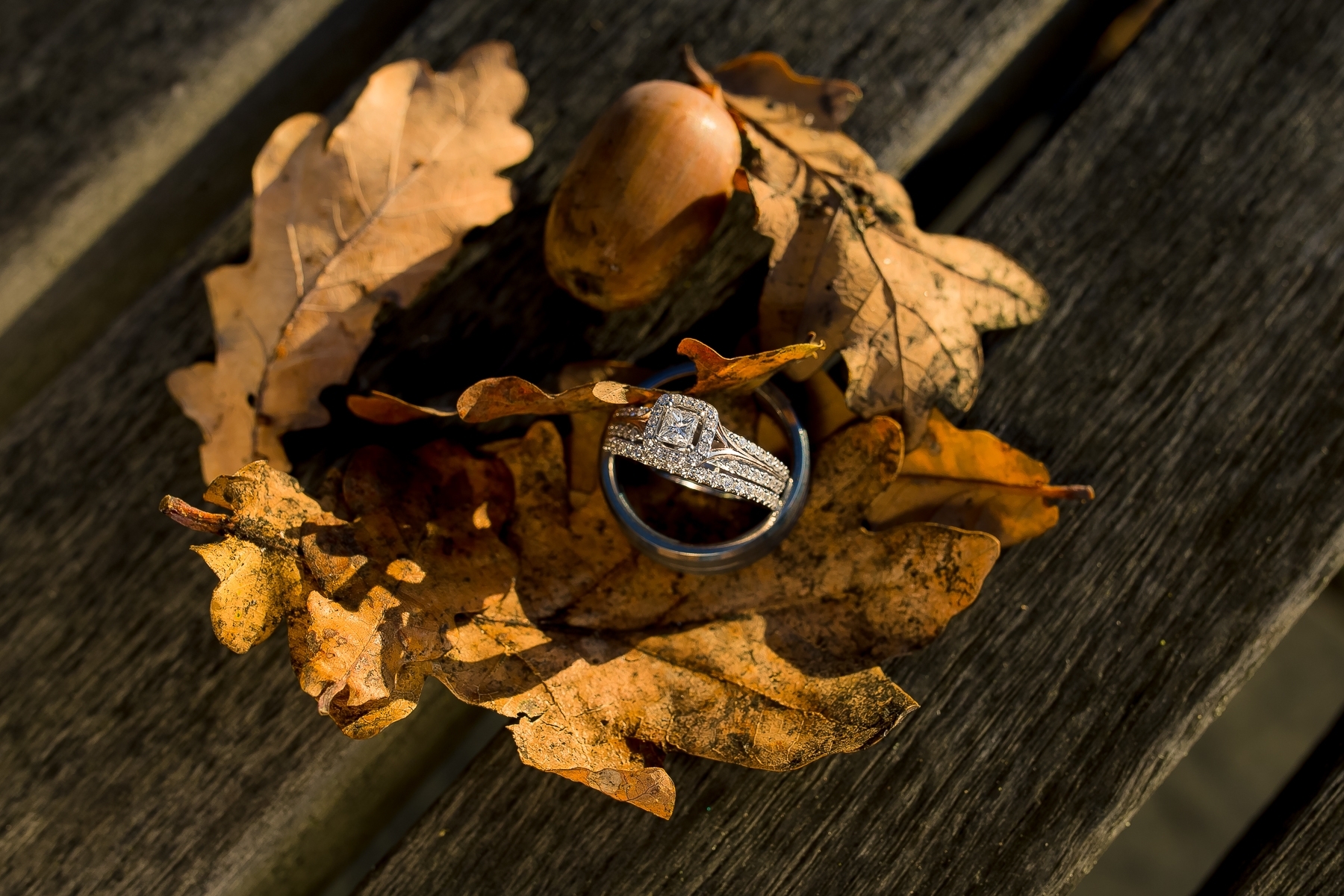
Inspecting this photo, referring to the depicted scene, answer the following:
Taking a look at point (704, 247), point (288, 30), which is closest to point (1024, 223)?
point (704, 247)

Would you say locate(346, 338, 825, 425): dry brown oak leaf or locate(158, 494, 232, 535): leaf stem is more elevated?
locate(346, 338, 825, 425): dry brown oak leaf

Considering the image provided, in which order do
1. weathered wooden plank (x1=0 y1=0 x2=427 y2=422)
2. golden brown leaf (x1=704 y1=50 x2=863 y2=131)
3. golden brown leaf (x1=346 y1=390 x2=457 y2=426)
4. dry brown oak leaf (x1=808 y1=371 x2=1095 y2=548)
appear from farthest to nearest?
weathered wooden plank (x1=0 y1=0 x2=427 y2=422), golden brown leaf (x1=704 y1=50 x2=863 y2=131), dry brown oak leaf (x1=808 y1=371 x2=1095 y2=548), golden brown leaf (x1=346 y1=390 x2=457 y2=426)

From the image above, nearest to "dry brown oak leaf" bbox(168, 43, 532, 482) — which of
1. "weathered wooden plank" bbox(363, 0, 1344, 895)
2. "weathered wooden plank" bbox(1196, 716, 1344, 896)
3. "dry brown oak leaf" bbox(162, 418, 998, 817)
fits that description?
"dry brown oak leaf" bbox(162, 418, 998, 817)

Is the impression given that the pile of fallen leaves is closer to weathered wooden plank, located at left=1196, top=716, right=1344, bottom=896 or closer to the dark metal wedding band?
the dark metal wedding band

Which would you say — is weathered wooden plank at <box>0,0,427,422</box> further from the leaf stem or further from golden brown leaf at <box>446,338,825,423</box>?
golden brown leaf at <box>446,338,825,423</box>

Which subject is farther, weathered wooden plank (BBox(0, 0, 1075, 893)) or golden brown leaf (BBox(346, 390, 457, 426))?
weathered wooden plank (BBox(0, 0, 1075, 893))

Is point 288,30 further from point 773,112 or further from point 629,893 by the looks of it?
point 629,893

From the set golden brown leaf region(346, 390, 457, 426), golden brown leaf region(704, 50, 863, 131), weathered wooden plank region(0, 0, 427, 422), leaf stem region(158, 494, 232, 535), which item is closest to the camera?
leaf stem region(158, 494, 232, 535)
